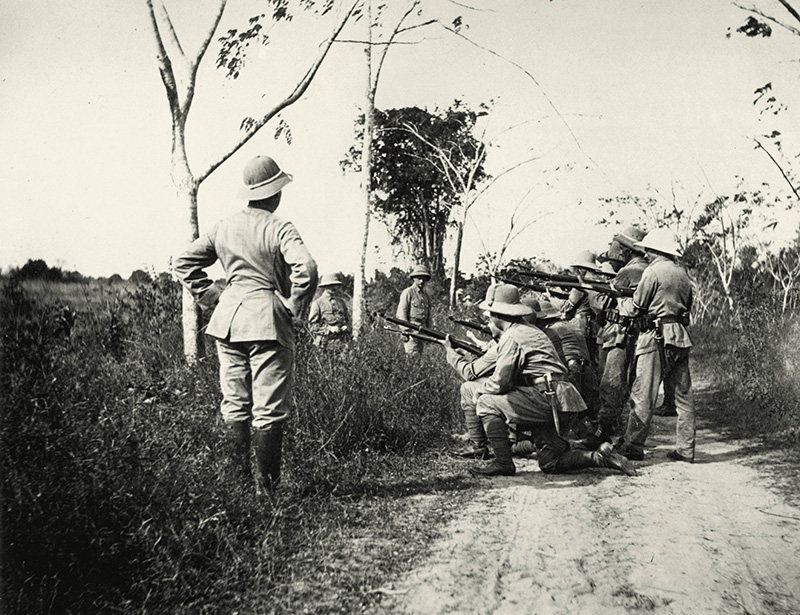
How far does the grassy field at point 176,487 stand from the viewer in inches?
118

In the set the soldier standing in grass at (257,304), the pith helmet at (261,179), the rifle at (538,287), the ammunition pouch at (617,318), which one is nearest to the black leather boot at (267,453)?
the soldier standing in grass at (257,304)

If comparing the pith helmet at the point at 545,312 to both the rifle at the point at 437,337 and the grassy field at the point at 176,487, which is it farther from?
the grassy field at the point at 176,487

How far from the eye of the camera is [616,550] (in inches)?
151

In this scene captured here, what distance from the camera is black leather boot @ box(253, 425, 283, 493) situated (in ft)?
13.8

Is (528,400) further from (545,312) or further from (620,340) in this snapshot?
(620,340)

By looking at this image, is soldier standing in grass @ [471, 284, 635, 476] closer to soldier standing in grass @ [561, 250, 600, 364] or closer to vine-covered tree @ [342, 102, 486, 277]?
soldier standing in grass @ [561, 250, 600, 364]

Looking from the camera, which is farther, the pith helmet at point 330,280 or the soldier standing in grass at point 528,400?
the pith helmet at point 330,280

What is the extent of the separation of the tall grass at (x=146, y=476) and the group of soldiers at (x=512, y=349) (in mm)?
437

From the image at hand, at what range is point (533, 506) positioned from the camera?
15.5ft

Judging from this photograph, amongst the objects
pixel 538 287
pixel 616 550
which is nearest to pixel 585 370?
pixel 538 287

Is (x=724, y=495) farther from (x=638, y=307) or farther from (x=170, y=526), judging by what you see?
(x=170, y=526)

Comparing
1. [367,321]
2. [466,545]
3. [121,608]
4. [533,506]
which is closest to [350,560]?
[466,545]

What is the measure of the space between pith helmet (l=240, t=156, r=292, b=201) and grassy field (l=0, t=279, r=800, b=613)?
4.30ft

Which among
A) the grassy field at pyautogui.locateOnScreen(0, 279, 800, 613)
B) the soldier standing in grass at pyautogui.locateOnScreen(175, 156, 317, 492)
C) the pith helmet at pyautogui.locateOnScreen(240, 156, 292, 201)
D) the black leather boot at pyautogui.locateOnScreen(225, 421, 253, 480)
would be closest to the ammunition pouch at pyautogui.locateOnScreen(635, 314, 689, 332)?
the grassy field at pyautogui.locateOnScreen(0, 279, 800, 613)
